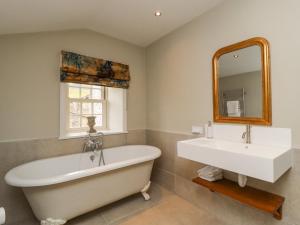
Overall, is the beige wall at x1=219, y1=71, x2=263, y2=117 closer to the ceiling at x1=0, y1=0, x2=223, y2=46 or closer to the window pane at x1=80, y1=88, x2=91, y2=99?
the ceiling at x1=0, y1=0, x2=223, y2=46

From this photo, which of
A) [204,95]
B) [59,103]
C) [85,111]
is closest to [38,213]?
[59,103]

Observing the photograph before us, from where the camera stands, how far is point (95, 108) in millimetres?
2859

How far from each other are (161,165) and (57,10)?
2.43 metres

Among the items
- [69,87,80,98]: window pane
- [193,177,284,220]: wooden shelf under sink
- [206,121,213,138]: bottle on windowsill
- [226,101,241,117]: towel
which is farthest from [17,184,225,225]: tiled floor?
[69,87,80,98]: window pane

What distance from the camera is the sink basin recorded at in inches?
44.6

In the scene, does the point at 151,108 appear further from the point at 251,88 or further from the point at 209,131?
the point at 251,88

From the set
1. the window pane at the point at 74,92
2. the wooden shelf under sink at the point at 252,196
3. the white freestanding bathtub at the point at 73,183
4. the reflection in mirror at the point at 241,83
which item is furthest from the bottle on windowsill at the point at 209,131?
the window pane at the point at 74,92

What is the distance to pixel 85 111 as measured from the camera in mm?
2734

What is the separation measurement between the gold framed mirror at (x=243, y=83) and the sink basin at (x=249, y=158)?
27 centimetres

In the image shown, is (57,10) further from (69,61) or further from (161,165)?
(161,165)

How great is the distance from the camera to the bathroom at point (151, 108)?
142cm

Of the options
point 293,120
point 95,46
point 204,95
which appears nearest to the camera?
point 293,120

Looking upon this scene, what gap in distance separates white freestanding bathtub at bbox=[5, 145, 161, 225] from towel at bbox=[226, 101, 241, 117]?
106cm

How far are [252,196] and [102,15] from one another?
2.54 m
